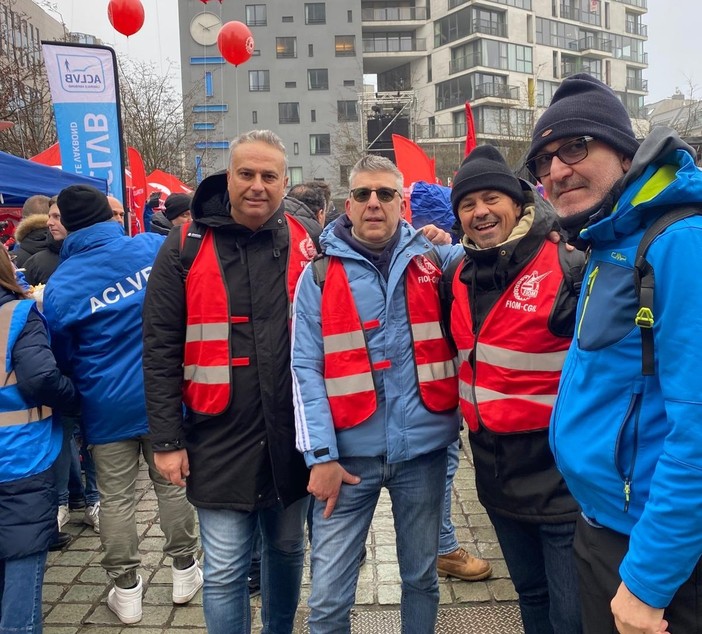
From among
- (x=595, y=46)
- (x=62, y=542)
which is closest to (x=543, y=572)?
(x=62, y=542)

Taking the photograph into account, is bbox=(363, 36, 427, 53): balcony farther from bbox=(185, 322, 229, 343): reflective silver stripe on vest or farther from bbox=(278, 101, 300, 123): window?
bbox=(185, 322, 229, 343): reflective silver stripe on vest

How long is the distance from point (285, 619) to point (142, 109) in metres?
20.7

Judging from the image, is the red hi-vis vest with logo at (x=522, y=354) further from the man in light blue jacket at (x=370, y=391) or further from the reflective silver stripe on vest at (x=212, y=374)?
the reflective silver stripe on vest at (x=212, y=374)

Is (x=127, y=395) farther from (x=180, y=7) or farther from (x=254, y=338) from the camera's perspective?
(x=180, y=7)

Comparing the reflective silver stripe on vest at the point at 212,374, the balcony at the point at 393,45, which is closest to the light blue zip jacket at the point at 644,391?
the reflective silver stripe on vest at the point at 212,374

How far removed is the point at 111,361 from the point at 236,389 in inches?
45.9

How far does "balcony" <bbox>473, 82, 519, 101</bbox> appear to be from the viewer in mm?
49438

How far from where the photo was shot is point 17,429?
285cm

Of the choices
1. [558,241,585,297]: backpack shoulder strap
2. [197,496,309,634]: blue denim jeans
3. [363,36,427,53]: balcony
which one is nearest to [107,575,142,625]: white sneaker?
[197,496,309,634]: blue denim jeans

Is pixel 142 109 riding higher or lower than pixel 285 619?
higher

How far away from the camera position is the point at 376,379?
8.18 ft

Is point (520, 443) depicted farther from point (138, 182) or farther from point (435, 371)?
point (138, 182)

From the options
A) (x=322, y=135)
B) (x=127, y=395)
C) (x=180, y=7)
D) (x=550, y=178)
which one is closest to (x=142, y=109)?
(x=127, y=395)

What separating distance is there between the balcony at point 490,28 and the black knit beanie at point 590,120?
174 ft
